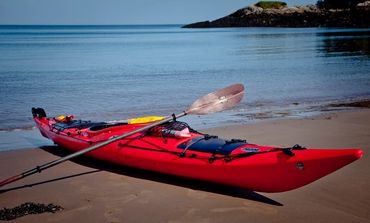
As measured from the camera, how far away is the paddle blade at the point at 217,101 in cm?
696

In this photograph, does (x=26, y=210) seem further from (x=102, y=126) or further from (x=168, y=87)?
(x=168, y=87)

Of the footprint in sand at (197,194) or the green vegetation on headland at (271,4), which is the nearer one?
the footprint in sand at (197,194)

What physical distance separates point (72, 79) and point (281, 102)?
33.4ft

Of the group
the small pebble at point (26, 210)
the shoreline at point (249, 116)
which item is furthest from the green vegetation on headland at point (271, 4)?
the small pebble at point (26, 210)

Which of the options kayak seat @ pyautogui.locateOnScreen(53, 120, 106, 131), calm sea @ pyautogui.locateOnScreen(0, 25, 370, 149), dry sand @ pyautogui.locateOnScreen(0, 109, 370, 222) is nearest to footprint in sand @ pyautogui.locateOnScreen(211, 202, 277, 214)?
dry sand @ pyautogui.locateOnScreen(0, 109, 370, 222)

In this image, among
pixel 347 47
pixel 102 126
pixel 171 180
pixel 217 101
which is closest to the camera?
pixel 171 180

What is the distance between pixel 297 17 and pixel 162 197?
4263 inches

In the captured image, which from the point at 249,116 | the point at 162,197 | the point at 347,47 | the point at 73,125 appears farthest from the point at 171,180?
the point at 347,47

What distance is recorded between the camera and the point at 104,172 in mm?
6746

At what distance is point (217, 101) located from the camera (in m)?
7.12

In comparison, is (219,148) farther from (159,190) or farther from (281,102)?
(281,102)

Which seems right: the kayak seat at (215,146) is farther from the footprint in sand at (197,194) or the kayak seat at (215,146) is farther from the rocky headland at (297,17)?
the rocky headland at (297,17)

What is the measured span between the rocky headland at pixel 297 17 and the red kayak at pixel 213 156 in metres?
82.7

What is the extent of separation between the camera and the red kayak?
4.89m
